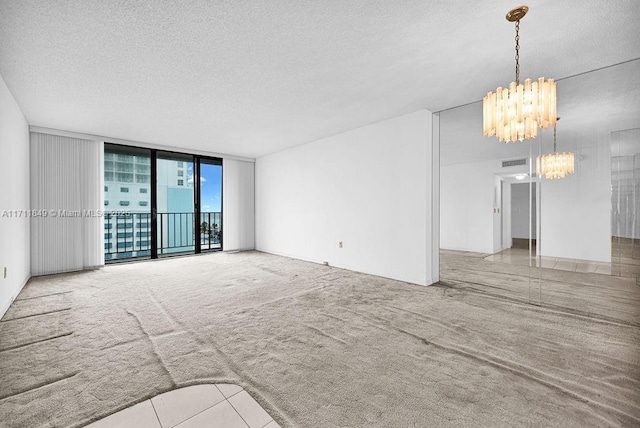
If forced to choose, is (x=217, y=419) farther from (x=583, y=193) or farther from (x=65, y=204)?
(x=65, y=204)

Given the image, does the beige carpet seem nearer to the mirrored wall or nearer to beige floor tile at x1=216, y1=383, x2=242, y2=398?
beige floor tile at x1=216, y1=383, x2=242, y2=398

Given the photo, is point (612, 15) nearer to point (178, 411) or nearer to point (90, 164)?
point (178, 411)

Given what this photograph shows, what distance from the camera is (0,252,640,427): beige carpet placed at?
59.1 inches

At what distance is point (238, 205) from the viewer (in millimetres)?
7168

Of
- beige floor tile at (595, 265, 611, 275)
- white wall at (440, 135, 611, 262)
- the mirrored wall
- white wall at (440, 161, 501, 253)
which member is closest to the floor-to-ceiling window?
the mirrored wall

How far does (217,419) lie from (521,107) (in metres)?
2.90

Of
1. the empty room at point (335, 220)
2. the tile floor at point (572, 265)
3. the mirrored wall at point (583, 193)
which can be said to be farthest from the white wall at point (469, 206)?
the tile floor at point (572, 265)

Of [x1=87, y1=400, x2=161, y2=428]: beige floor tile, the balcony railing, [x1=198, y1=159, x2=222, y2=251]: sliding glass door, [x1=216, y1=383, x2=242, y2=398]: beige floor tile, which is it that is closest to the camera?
[x1=87, y1=400, x2=161, y2=428]: beige floor tile

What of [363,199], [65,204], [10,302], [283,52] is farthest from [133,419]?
[65,204]

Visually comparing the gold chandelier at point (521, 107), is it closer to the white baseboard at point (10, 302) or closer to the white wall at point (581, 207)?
the white wall at point (581, 207)

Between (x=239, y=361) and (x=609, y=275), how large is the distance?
14.1 ft

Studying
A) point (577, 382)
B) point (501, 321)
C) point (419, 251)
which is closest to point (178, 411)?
point (577, 382)

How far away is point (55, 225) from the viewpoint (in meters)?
4.72

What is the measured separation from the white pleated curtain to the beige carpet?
1254mm
